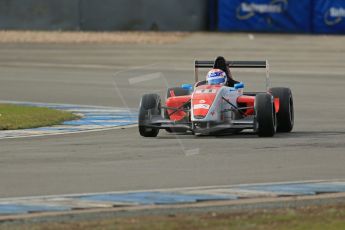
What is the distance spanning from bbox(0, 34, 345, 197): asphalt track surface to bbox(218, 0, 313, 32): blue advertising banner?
15.9ft

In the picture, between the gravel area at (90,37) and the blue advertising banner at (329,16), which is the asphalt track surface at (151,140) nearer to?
the gravel area at (90,37)

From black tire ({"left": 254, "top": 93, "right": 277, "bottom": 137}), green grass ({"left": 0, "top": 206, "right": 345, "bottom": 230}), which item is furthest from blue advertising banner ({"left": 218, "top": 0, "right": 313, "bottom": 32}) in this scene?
green grass ({"left": 0, "top": 206, "right": 345, "bottom": 230})

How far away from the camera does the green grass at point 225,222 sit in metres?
9.85

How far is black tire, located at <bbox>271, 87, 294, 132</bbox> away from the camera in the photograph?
17.5 metres

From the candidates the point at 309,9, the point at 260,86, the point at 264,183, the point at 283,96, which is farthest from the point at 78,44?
the point at 264,183

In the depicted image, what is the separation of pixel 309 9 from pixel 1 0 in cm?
1037

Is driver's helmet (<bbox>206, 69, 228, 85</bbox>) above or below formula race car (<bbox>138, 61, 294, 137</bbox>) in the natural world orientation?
above

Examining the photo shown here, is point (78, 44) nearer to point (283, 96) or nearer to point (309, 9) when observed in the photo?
point (309, 9)

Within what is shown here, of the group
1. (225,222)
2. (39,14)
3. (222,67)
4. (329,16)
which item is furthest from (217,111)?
(39,14)

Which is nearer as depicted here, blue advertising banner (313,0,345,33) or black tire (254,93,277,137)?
black tire (254,93,277,137)

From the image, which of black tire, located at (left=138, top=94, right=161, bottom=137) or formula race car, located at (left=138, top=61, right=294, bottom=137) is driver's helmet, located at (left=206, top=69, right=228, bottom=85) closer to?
formula race car, located at (left=138, top=61, right=294, bottom=137)

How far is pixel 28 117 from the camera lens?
19.9 m

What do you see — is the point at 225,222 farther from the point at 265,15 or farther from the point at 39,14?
the point at 265,15

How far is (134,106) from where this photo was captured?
75.2 feet
